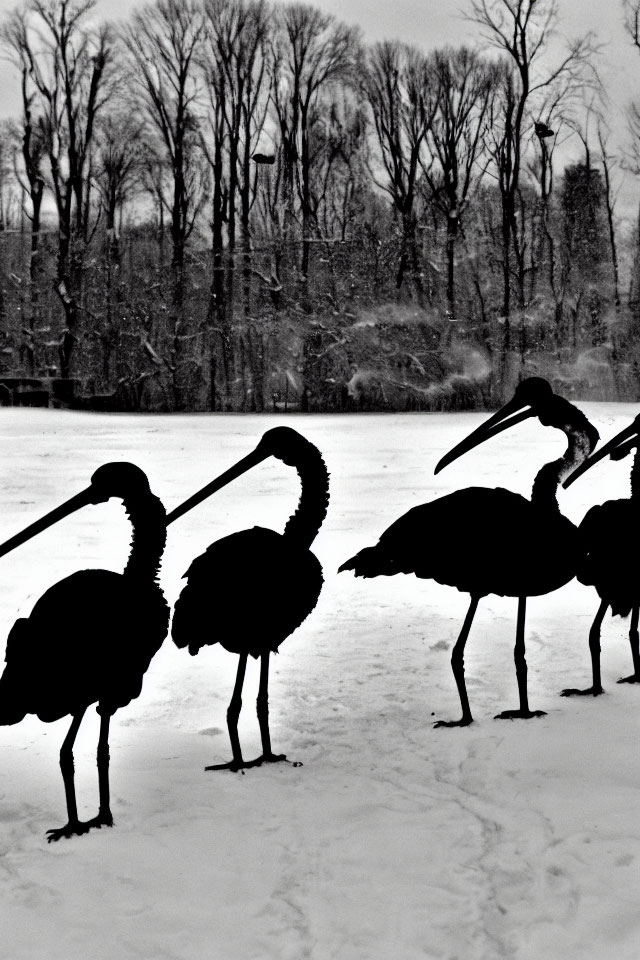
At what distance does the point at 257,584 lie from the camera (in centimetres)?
369

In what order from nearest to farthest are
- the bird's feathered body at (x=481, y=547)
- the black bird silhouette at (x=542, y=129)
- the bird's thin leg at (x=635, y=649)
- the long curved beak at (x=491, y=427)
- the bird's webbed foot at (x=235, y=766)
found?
the bird's webbed foot at (x=235, y=766) < the bird's feathered body at (x=481, y=547) < the long curved beak at (x=491, y=427) < the bird's thin leg at (x=635, y=649) < the black bird silhouette at (x=542, y=129)

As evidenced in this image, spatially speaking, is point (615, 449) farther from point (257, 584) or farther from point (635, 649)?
point (257, 584)

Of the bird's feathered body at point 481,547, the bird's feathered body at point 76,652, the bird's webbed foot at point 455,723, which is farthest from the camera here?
the bird's webbed foot at point 455,723

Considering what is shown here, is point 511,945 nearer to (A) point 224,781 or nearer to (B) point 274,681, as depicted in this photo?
(A) point 224,781

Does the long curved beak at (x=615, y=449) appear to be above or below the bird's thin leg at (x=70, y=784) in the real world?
above

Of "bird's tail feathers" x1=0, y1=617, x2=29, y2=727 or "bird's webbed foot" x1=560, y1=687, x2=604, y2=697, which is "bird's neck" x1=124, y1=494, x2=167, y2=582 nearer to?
"bird's tail feathers" x1=0, y1=617, x2=29, y2=727

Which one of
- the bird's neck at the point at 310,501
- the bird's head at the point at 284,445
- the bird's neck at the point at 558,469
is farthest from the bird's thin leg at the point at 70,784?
the bird's neck at the point at 558,469

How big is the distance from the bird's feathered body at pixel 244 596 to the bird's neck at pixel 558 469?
4.20 ft

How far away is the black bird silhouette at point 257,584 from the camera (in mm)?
3686

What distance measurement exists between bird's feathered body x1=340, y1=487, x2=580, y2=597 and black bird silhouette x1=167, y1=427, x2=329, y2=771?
0.40m

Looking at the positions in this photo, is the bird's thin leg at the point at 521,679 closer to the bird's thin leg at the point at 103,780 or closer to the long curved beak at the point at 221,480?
the long curved beak at the point at 221,480

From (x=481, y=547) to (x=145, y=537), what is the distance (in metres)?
1.61

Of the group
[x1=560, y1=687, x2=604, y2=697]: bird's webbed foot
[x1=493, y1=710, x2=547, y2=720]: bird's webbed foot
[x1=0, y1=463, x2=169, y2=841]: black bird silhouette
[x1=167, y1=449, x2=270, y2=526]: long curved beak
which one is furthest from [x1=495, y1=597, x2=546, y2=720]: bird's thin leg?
[x1=0, y1=463, x2=169, y2=841]: black bird silhouette

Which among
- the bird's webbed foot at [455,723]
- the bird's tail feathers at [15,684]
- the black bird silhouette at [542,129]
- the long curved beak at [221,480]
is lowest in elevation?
the bird's webbed foot at [455,723]
